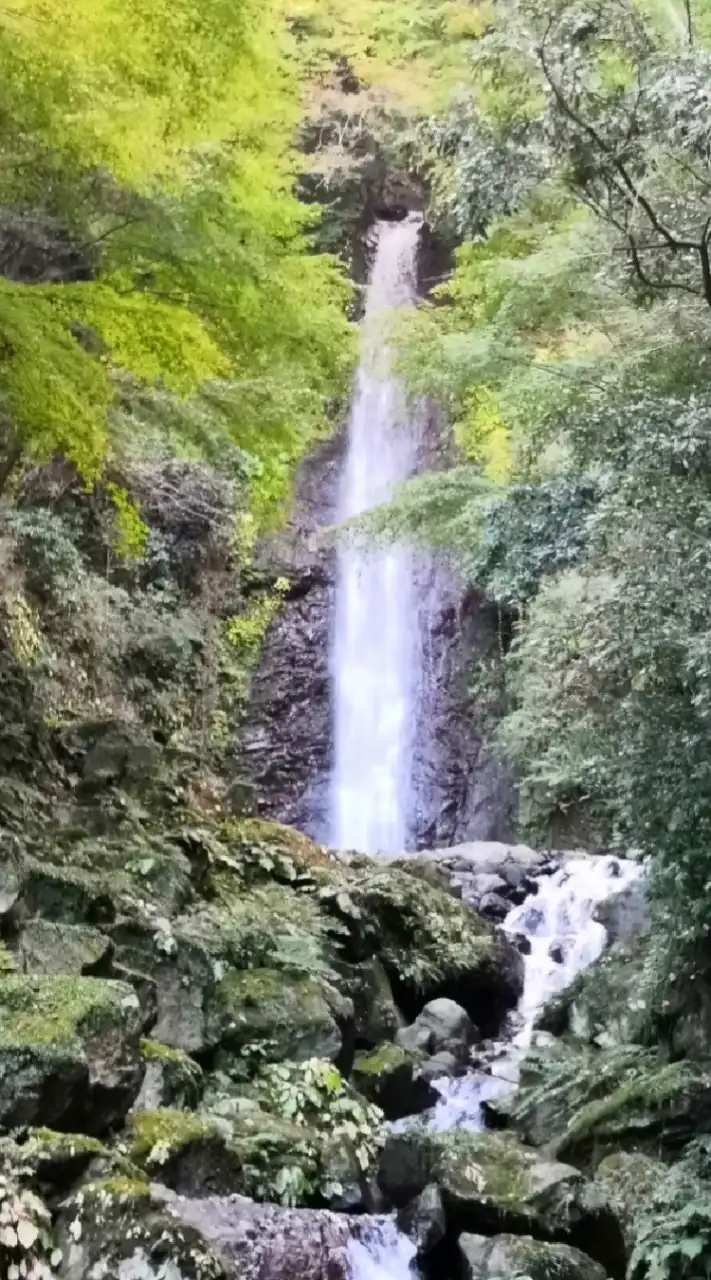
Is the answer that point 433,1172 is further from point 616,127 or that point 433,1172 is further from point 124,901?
point 616,127

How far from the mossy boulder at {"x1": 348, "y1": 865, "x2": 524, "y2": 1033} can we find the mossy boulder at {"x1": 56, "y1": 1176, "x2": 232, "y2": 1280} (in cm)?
430

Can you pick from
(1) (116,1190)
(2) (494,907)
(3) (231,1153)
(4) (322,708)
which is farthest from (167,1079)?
(4) (322,708)

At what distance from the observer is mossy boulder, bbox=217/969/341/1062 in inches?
238

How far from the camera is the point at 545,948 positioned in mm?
9625

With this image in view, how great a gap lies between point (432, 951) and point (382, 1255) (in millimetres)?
3695

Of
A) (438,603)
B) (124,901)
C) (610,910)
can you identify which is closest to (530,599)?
(610,910)

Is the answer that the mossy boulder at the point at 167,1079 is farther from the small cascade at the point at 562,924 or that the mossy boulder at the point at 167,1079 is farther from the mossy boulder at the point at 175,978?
the small cascade at the point at 562,924

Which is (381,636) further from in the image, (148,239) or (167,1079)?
(167,1079)

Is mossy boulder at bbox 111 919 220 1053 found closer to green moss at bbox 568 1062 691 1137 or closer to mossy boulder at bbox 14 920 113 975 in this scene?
mossy boulder at bbox 14 920 113 975

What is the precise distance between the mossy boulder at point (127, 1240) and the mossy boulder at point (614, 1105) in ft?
8.02

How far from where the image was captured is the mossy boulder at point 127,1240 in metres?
3.53

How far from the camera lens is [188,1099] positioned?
17.0 ft

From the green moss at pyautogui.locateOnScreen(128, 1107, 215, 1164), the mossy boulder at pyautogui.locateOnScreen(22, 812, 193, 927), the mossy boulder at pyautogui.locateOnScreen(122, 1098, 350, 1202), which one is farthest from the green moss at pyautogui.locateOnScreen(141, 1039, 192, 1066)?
the mossy boulder at pyautogui.locateOnScreen(22, 812, 193, 927)

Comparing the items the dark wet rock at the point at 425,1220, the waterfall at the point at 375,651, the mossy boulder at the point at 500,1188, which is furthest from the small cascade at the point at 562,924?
the waterfall at the point at 375,651
